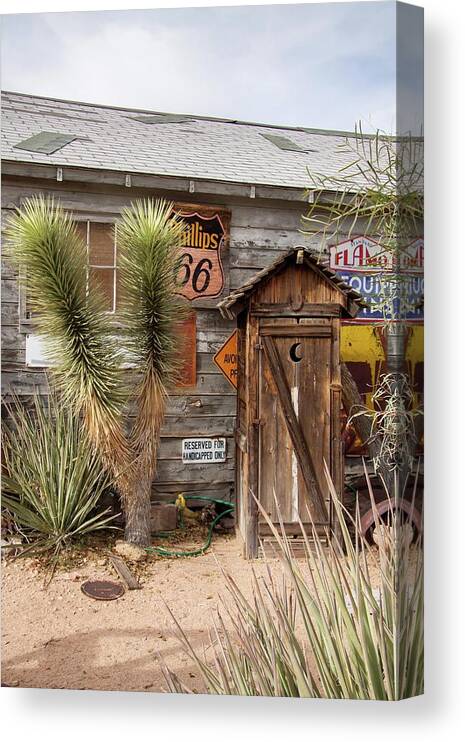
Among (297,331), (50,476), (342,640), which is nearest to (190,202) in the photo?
(297,331)

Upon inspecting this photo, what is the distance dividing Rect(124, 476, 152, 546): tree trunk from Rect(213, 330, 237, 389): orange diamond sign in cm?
61

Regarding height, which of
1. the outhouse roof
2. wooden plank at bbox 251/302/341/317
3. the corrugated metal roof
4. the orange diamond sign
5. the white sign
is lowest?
the white sign

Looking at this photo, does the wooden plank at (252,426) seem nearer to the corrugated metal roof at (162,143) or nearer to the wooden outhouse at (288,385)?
the wooden outhouse at (288,385)

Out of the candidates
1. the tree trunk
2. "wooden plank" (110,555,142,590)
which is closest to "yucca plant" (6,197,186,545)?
the tree trunk

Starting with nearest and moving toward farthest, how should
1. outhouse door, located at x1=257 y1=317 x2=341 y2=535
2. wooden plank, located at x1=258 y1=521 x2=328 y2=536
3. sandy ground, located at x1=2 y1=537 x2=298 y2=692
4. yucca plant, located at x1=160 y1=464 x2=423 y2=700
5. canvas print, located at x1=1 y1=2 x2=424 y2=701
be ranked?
yucca plant, located at x1=160 y1=464 x2=423 y2=700 < canvas print, located at x1=1 y1=2 x2=424 y2=701 < sandy ground, located at x1=2 y1=537 x2=298 y2=692 < wooden plank, located at x1=258 y1=521 x2=328 y2=536 < outhouse door, located at x1=257 y1=317 x2=341 y2=535

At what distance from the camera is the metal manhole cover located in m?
3.62

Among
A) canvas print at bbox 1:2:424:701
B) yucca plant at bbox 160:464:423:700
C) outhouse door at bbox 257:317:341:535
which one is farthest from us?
outhouse door at bbox 257:317:341:535

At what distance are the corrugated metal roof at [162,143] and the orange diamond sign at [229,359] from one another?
2.57 feet

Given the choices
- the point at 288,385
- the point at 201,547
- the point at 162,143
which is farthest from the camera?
the point at 288,385

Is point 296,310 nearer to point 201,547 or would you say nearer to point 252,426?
point 252,426

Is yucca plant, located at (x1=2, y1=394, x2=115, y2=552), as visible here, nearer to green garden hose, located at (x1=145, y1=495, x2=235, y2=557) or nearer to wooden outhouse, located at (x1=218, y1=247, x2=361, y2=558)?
green garden hose, located at (x1=145, y1=495, x2=235, y2=557)

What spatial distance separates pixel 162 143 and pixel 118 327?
87 centimetres

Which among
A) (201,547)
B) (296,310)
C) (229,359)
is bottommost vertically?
(201,547)

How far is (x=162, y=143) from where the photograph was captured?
3912mm
